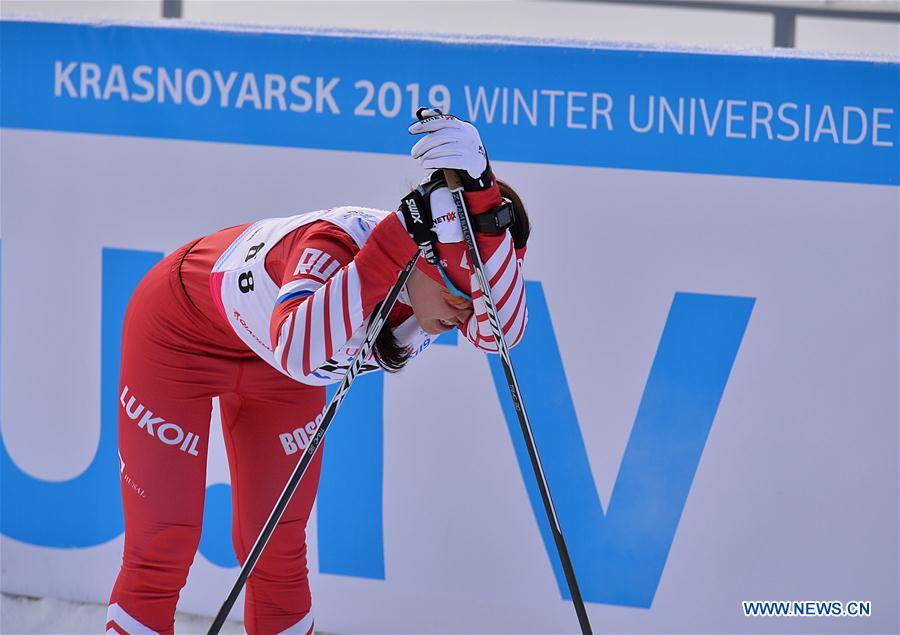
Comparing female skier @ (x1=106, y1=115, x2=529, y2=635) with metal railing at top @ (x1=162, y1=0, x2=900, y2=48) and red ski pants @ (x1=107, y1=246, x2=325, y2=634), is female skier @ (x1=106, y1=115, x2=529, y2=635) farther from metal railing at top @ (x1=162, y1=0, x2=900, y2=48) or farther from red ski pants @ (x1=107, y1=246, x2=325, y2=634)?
metal railing at top @ (x1=162, y1=0, x2=900, y2=48)

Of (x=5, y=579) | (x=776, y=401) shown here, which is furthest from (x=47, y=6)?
(x=776, y=401)

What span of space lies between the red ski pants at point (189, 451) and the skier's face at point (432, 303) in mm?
398

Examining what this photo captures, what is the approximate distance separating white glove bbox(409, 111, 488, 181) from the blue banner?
944mm

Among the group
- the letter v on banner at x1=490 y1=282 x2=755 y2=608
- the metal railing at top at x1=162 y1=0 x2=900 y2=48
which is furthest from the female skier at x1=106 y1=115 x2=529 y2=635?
the metal railing at top at x1=162 y1=0 x2=900 y2=48

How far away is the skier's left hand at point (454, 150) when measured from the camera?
5.71 feet

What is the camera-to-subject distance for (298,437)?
215 cm

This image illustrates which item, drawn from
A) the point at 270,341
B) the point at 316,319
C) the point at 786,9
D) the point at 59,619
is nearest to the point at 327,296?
the point at 316,319

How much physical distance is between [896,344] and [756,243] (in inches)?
17.8

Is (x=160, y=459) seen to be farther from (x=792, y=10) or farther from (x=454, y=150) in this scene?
(x=792, y=10)

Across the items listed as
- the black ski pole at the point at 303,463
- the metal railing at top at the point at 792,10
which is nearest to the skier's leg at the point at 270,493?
the black ski pole at the point at 303,463

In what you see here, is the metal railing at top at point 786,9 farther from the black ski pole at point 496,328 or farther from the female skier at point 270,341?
the black ski pole at point 496,328

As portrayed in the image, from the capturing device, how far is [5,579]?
9.75 feet

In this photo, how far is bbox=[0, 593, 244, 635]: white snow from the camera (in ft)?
9.29

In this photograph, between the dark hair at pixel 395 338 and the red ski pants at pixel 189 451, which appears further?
the red ski pants at pixel 189 451
